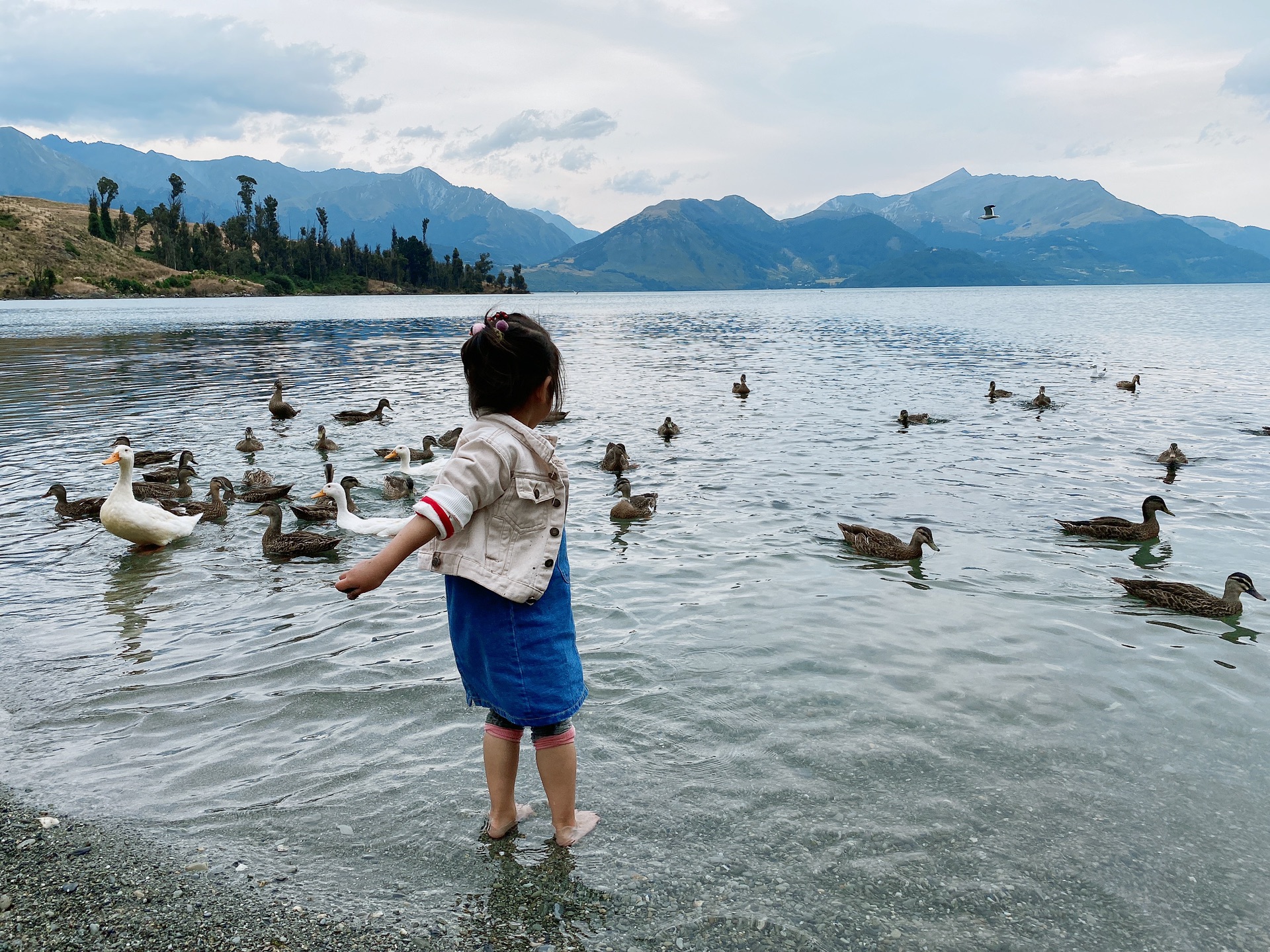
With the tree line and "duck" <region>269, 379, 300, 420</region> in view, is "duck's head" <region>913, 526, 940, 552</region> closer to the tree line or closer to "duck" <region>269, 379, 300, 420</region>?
"duck" <region>269, 379, 300, 420</region>

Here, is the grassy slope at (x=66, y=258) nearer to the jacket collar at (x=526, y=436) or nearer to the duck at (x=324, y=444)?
the duck at (x=324, y=444)

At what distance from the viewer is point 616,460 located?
15.9 m

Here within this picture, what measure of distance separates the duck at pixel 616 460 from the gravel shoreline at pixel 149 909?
1178 centimetres

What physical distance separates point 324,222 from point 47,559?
207m

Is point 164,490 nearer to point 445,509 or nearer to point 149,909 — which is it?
point 149,909

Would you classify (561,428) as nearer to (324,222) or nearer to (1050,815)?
(1050,815)

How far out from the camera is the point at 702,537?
11695 millimetres

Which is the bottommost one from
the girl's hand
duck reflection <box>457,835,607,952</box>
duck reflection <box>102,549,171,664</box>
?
duck reflection <box>102,549,171,664</box>

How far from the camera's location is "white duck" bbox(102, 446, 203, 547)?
10539 mm

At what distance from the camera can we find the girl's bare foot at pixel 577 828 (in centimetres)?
463

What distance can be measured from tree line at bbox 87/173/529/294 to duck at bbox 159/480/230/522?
164 m

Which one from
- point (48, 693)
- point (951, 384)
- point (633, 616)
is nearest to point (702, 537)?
point (633, 616)

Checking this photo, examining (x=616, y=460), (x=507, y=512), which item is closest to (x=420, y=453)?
(x=616, y=460)

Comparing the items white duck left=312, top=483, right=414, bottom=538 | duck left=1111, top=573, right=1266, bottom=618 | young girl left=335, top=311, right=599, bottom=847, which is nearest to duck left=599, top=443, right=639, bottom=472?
white duck left=312, top=483, right=414, bottom=538
